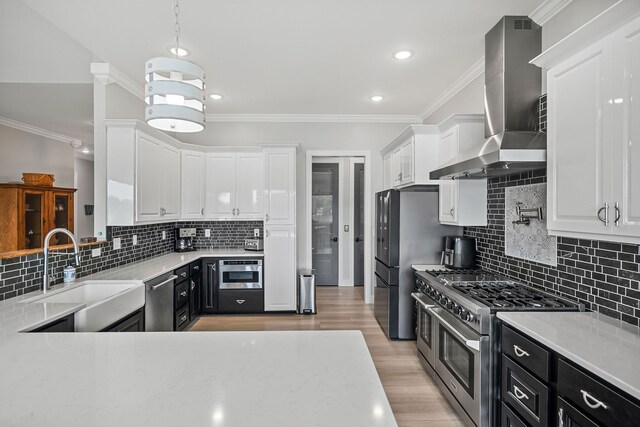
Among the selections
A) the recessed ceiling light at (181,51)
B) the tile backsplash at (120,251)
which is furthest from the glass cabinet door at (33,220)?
the recessed ceiling light at (181,51)

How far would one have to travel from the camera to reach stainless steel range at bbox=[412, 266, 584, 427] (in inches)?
77.1

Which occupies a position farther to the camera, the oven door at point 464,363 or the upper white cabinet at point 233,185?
the upper white cabinet at point 233,185

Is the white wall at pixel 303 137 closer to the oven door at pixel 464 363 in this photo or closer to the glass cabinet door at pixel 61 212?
the glass cabinet door at pixel 61 212

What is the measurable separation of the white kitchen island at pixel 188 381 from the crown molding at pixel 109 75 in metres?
2.67

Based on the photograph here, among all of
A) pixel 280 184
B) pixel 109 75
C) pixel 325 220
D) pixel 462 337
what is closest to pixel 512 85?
pixel 462 337

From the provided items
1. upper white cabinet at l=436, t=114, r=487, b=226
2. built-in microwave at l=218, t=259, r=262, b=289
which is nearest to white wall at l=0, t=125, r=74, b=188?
built-in microwave at l=218, t=259, r=262, b=289

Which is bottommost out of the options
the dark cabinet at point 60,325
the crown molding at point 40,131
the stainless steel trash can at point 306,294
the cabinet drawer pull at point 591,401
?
the stainless steel trash can at point 306,294

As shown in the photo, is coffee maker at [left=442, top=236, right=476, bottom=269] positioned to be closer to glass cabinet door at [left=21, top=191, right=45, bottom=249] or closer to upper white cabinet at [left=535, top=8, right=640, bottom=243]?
upper white cabinet at [left=535, top=8, right=640, bottom=243]

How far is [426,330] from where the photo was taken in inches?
115

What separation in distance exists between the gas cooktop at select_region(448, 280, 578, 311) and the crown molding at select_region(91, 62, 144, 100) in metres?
3.65

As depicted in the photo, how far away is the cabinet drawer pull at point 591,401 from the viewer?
122cm

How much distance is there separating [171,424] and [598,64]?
2.16 metres

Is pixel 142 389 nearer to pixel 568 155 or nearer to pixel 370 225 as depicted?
pixel 568 155

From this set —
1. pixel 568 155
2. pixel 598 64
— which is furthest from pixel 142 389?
pixel 598 64
